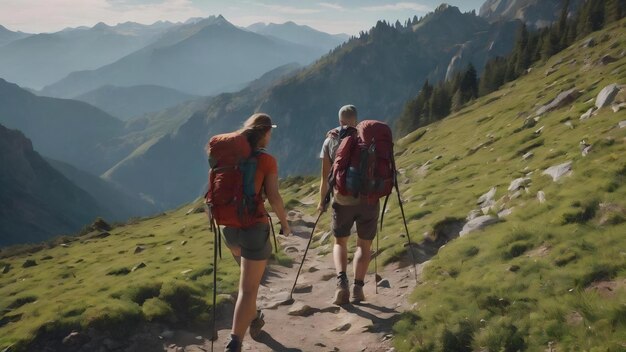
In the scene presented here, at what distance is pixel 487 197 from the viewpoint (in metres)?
16.5

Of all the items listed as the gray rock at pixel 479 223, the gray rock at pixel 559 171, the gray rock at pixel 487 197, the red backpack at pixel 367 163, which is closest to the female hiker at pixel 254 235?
the red backpack at pixel 367 163

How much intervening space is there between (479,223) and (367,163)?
227 inches

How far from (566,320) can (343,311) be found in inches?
203

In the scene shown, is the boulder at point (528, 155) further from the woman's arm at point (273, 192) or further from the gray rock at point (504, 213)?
the woman's arm at point (273, 192)

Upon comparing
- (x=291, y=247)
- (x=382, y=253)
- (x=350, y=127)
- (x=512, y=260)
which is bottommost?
(x=291, y=247)

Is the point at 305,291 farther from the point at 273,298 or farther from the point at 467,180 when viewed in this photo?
the point at 467,180

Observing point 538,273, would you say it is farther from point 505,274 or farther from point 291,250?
point 291,250

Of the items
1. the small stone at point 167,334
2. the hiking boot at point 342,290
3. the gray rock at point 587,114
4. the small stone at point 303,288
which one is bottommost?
the small stone at point 303,288

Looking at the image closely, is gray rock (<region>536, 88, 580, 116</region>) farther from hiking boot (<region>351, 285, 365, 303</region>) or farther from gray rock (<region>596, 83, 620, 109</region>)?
hiking boot (<region>351, 285, 365, 303</region>)

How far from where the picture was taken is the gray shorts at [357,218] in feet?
33.4

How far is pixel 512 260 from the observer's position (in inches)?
392

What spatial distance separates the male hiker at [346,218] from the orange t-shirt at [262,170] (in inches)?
98.3

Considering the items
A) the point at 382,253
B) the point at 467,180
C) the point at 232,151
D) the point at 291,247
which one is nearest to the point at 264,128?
the point at 232,151

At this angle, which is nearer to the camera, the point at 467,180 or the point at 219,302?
the point at 219,302
